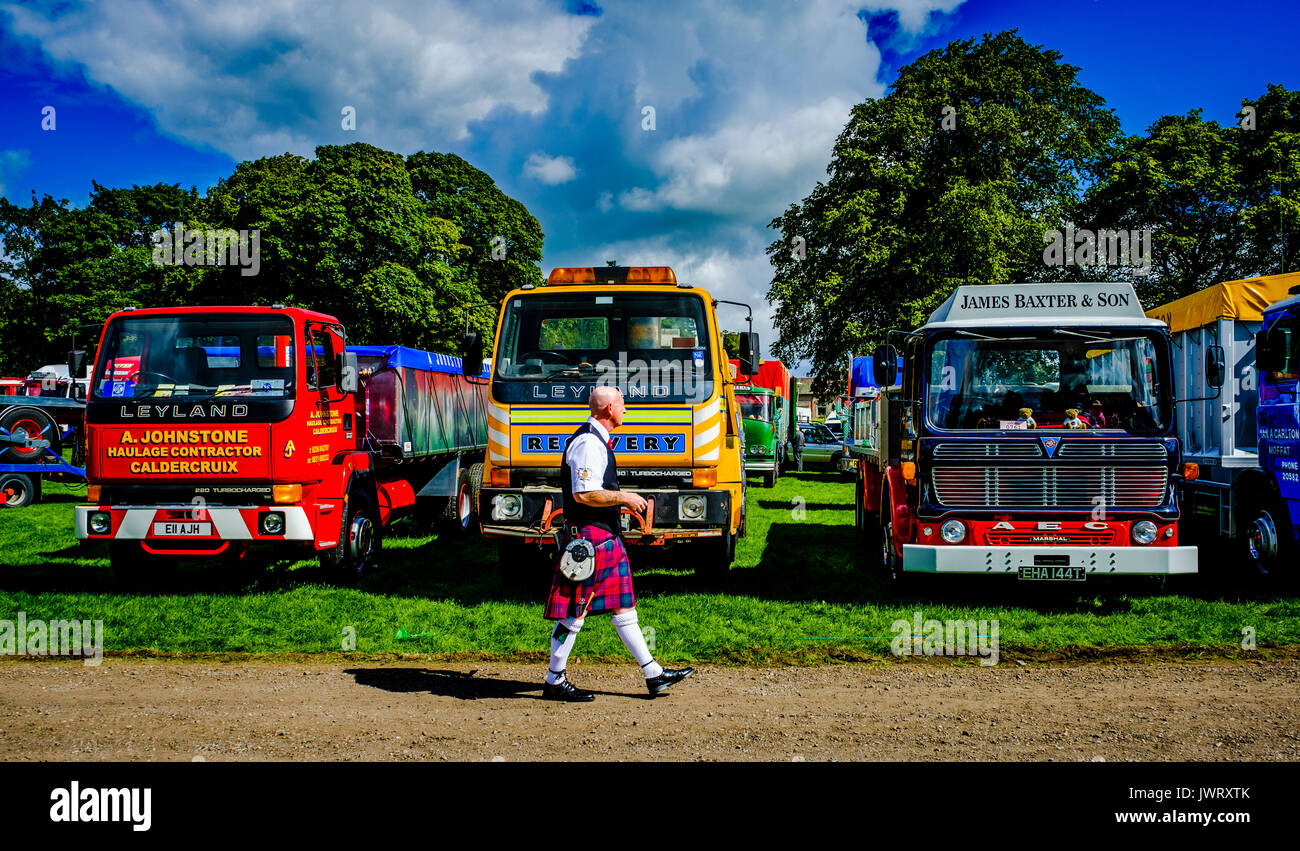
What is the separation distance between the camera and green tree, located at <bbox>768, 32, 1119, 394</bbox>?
27094mm

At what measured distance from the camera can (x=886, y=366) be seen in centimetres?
934

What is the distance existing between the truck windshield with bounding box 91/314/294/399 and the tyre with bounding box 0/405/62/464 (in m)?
11.7

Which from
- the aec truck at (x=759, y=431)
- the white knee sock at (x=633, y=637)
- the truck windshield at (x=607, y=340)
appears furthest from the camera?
the aec truck at (x=759, y=431)

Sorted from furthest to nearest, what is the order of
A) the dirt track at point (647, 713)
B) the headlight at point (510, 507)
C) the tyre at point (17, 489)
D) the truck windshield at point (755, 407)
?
1. the truck windshield at point (755, 407)
2. the tyre at point (17, 489)
3. the headlight at point (510, 507)
4. the dirt track at point (647, 713)

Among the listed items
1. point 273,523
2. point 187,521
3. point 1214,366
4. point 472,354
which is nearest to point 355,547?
point 273,523

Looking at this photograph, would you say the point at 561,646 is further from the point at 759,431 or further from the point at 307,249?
the point at 307,249

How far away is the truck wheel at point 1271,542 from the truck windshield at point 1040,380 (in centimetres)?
241

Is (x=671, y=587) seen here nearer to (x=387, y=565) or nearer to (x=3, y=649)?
(x=387, y=565)

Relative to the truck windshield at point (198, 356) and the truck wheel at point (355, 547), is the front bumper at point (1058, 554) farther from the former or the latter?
the truck windshield at point (198, 356)

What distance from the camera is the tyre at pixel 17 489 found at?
18.2m

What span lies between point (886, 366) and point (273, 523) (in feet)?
20.5

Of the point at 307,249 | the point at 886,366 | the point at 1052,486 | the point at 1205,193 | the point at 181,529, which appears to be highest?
the point at 1205,193

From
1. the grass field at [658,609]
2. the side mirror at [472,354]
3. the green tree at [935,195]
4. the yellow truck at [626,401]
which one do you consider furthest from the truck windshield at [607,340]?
the green tree at [935,195]

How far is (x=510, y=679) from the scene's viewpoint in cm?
648
